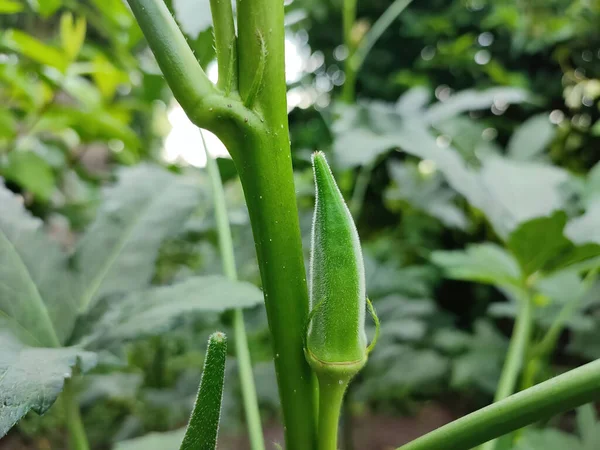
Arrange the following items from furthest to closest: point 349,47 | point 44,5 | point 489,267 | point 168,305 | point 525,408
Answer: point 349,47 < point 44,5 < point 489,267 < point 168,305 < point 525,408

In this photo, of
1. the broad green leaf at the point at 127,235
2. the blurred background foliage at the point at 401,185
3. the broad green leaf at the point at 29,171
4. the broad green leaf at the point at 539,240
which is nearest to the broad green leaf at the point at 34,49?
the blurred background foliage at the point at 401,185

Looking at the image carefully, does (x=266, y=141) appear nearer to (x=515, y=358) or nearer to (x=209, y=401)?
(x=209, y=401)

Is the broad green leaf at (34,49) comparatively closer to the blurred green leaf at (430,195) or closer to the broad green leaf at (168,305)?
the broad green leaf at (168,305)

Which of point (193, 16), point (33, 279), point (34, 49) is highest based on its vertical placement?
point (34, 49)

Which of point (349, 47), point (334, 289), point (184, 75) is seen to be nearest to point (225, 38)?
point (184, 75)

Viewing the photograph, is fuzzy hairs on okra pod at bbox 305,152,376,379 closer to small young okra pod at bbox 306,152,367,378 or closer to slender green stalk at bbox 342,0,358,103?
small young okra pod at bbox 306,152,367,378

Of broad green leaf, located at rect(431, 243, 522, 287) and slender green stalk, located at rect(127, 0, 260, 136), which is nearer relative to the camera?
slender green stalk, located at rect(127, 0, 260, 136)

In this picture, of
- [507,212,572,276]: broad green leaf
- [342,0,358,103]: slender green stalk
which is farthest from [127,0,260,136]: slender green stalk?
[342,0,358,103]: slender green stalk
